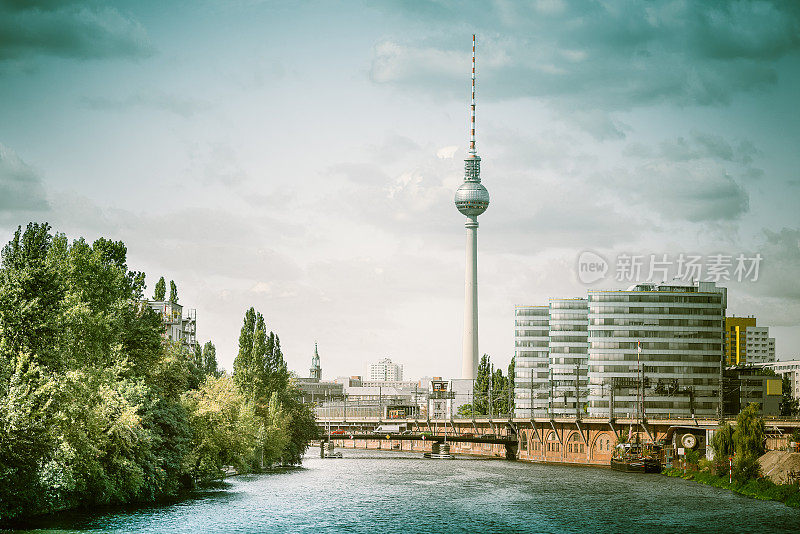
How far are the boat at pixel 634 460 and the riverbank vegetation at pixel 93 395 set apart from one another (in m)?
76.1

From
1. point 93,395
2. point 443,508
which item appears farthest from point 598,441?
point 93,395

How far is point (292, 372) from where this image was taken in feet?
563

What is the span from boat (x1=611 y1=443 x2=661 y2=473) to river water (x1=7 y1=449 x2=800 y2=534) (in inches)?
720

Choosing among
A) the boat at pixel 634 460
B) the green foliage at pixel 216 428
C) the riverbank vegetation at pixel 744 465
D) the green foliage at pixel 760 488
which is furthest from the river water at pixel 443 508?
the boat at pixel 634 460

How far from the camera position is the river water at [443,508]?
77875 mm

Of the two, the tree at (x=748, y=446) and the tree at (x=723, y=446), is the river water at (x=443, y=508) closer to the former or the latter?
the tree at (x=748, y=446)

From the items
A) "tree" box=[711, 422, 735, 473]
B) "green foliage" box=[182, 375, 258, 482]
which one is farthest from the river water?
"tree" box=[711, 422, 735, 473]

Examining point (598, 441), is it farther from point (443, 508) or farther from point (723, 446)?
point (443, 508)

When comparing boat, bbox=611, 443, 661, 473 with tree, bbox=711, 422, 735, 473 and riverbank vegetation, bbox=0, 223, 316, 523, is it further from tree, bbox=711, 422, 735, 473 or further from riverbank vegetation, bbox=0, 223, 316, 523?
riverbank vegetation, bbox=0, 223, 316, 523

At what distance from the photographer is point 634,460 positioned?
161 m

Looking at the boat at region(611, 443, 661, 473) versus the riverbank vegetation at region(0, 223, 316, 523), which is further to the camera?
the boat at region(611, 443, 661, 473)

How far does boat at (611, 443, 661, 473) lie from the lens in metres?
159

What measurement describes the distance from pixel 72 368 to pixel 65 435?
6688 mm

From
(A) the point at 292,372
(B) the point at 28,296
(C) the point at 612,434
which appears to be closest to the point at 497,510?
(B) the point at 28,296
